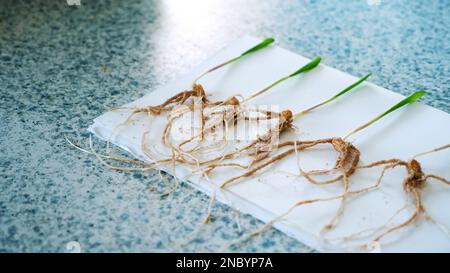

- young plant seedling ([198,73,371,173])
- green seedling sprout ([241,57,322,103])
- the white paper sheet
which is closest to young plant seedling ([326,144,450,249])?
the white paper sheet

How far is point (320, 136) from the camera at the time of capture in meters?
0.81

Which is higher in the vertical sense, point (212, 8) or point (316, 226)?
point (212, 8)

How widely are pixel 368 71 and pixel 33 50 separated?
0.70 m

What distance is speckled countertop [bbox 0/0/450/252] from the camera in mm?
653

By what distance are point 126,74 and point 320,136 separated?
0.41 meters

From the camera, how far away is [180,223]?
0.66m

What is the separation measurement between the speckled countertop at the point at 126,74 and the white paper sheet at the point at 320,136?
1.3 inches

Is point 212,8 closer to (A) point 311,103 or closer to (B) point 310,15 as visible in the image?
(B) point 310,15

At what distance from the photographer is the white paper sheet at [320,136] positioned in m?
0.65

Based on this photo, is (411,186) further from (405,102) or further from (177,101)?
(177,101)

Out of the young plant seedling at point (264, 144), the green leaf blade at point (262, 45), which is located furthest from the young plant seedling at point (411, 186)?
the green leaf blade at point (262, 45)

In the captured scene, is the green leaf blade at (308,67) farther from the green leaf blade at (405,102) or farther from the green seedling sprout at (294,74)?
the green leaf blade at (405,102)

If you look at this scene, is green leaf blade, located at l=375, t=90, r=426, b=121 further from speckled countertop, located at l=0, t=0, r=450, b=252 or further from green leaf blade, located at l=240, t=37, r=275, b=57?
green leaf blade, located at l=240, t=37, r=275, b=57
